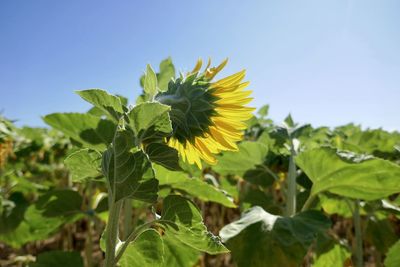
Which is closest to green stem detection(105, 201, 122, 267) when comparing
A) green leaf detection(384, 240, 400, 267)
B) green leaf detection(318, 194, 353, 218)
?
green leaf detection(384, 240, 400, 267)

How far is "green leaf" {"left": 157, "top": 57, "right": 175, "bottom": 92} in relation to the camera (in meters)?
1.25

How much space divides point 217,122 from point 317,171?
16.6 inches

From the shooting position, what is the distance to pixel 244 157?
148cm

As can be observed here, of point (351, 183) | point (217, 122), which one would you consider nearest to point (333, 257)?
point (351, 183)

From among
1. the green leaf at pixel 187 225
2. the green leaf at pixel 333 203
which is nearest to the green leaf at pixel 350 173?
the green leaf at pixel 333 203

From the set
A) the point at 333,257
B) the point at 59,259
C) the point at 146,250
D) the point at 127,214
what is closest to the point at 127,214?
the point at 127,214

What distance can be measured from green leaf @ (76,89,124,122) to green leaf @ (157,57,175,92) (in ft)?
1.78

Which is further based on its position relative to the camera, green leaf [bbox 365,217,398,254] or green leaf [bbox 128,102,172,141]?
green leaf [bbox 365,217,398,254]

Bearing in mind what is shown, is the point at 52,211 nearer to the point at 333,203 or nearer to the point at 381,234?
the point at 333,203

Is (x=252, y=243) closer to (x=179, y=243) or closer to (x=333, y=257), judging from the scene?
(x=179, y=243)

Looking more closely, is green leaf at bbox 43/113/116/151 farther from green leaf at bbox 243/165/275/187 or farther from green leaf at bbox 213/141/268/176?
green leaf at bbox 243/165/275/187

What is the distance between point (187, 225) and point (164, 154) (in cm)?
15

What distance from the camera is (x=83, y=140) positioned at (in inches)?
48.7

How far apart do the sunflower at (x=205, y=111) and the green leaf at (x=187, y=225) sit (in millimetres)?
180
